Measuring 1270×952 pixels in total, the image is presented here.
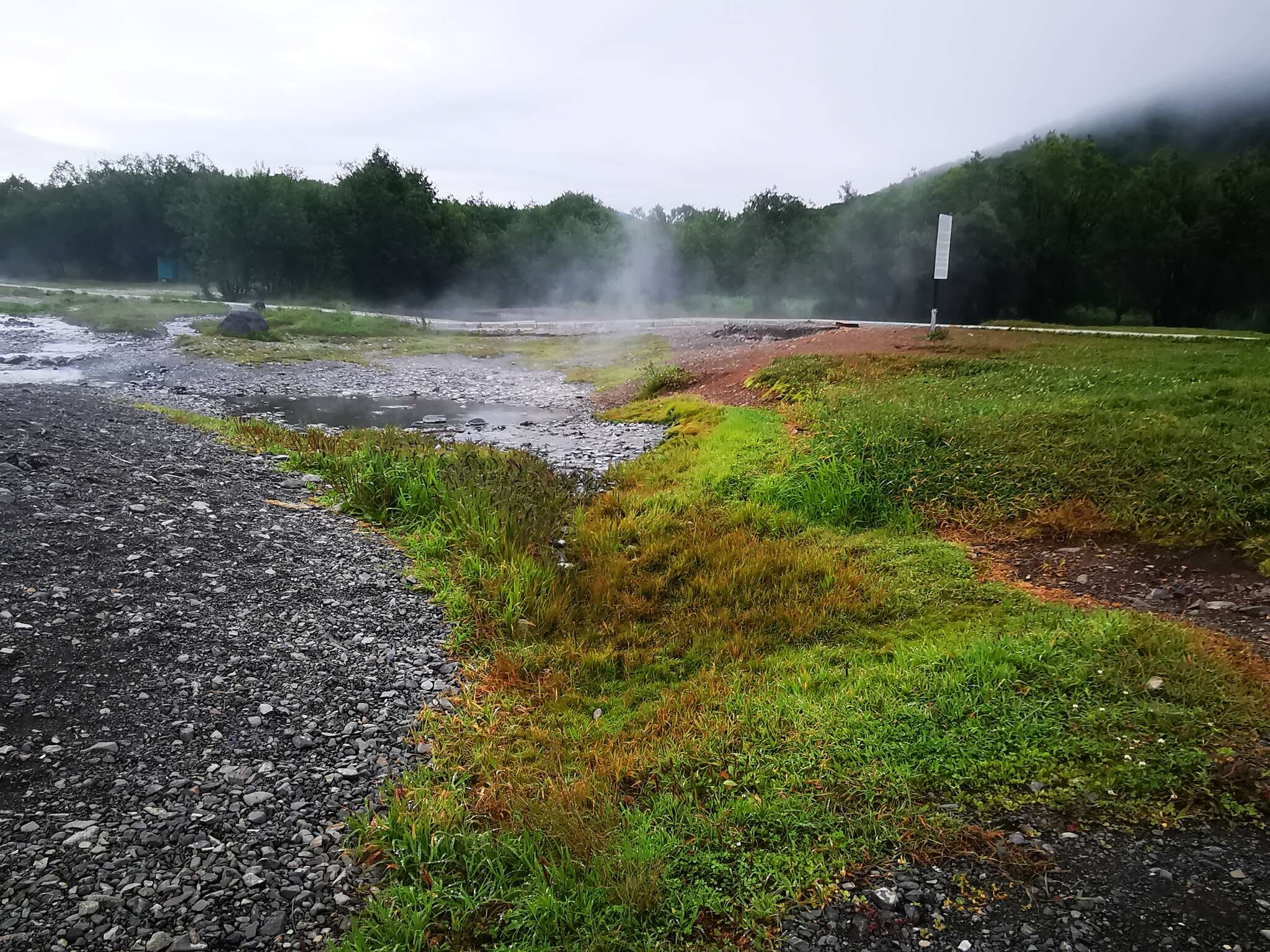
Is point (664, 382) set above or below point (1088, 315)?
below

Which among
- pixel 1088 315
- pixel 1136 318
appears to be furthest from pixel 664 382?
pixel 1136 318

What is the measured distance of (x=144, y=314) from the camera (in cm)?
3769

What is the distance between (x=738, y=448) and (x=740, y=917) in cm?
824

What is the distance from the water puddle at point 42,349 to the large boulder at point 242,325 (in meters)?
4.26

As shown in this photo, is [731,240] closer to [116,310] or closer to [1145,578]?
[116,310]

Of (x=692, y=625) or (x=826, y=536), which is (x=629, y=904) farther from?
(x=826, y=536)

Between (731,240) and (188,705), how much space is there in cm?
5550

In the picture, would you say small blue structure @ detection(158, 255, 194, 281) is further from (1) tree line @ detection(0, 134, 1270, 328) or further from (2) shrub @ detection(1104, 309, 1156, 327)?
(2) shrub @ detection(1104, 309, 1156, 327)

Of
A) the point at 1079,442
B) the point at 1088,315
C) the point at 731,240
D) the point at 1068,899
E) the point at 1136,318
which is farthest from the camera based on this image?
the point at 731,240

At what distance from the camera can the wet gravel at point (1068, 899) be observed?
10.8ft

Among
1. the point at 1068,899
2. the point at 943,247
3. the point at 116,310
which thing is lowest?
the point at 1068,899

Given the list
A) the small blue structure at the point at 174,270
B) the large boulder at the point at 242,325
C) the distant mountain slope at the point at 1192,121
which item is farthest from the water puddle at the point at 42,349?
the distant mountain slope at the point at 1192,121

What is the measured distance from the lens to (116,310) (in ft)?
129

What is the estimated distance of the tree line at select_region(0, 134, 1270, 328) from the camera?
114 feet
